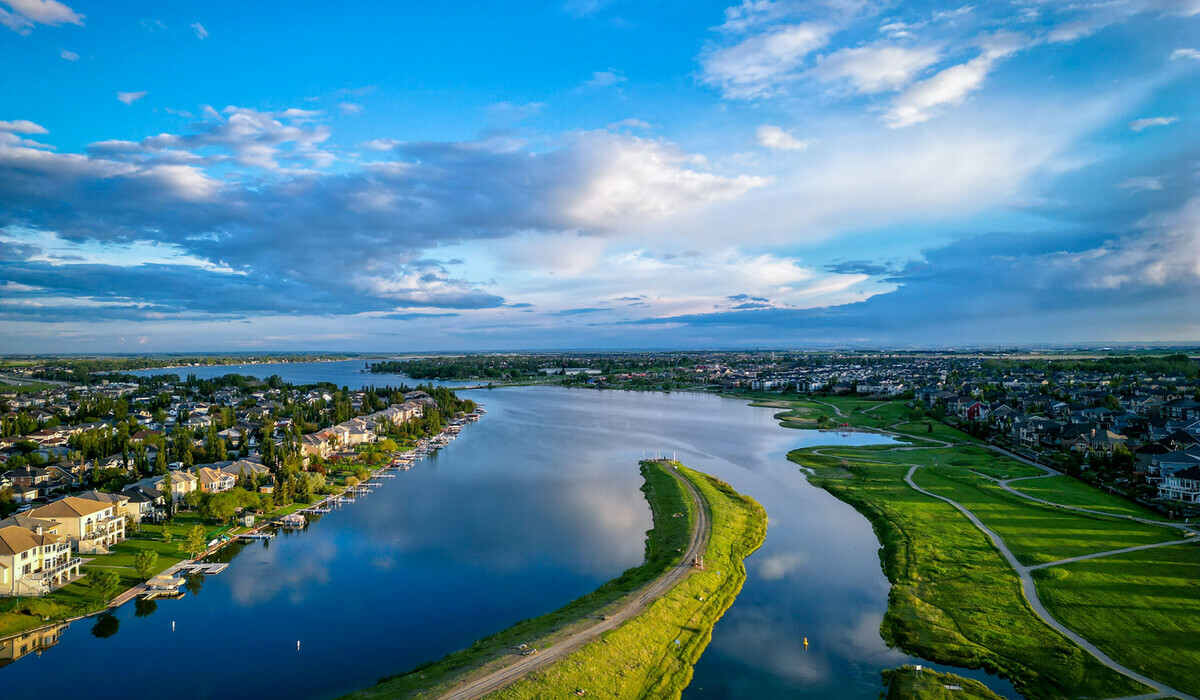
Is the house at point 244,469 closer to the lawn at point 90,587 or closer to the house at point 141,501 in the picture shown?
the house at point 141,501

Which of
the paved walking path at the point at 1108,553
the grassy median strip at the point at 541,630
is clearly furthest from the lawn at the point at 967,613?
the grassy median strip at the point at 541,630

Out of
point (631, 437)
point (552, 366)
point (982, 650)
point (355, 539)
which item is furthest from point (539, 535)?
point (552, 366)

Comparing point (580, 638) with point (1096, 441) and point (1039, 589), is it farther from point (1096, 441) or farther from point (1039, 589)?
point (1096, 441)

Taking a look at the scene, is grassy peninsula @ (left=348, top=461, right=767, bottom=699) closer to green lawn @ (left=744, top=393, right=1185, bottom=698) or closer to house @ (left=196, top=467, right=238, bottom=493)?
green lawn @ (left=744, top=393, right=1185, bottom=698)

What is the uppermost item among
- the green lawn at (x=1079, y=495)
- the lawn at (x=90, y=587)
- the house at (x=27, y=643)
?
the green lawn at (x=1079, y=495)

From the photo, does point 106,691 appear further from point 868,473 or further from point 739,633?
point 868,473
